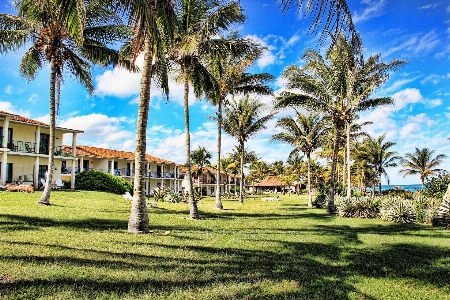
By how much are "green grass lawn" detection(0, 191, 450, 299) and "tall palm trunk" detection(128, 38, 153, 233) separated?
1.47 ft

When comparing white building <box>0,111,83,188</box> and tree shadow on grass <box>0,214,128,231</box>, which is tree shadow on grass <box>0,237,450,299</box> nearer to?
tree shadow on grass <box>0,214,128,231</box>

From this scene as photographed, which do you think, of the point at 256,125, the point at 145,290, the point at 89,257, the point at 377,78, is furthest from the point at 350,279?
the point at 256,125

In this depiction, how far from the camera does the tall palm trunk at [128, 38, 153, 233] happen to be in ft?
32.5

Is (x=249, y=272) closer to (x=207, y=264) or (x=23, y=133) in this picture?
(x=207, y=264)

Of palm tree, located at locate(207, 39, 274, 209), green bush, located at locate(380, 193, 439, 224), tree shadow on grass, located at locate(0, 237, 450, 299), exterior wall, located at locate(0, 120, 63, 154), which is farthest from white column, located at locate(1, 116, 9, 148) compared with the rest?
green bush, located at locate(380, 193, 439, 224)

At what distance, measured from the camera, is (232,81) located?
2331cm

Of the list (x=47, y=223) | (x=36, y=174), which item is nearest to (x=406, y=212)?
(x=47, y=223)

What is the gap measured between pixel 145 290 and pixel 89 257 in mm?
2195

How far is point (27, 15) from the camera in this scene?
48.2ft

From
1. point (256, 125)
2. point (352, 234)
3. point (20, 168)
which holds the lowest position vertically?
point (352, 234)

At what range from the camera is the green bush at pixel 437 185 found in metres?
21.2

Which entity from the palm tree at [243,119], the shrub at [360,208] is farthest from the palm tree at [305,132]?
the shrub at [360,208]

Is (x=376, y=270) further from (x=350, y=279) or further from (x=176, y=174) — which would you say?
(x=176, y=174)

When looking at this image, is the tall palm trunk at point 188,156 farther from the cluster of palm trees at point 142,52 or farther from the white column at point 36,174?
the white column at point 36,174
